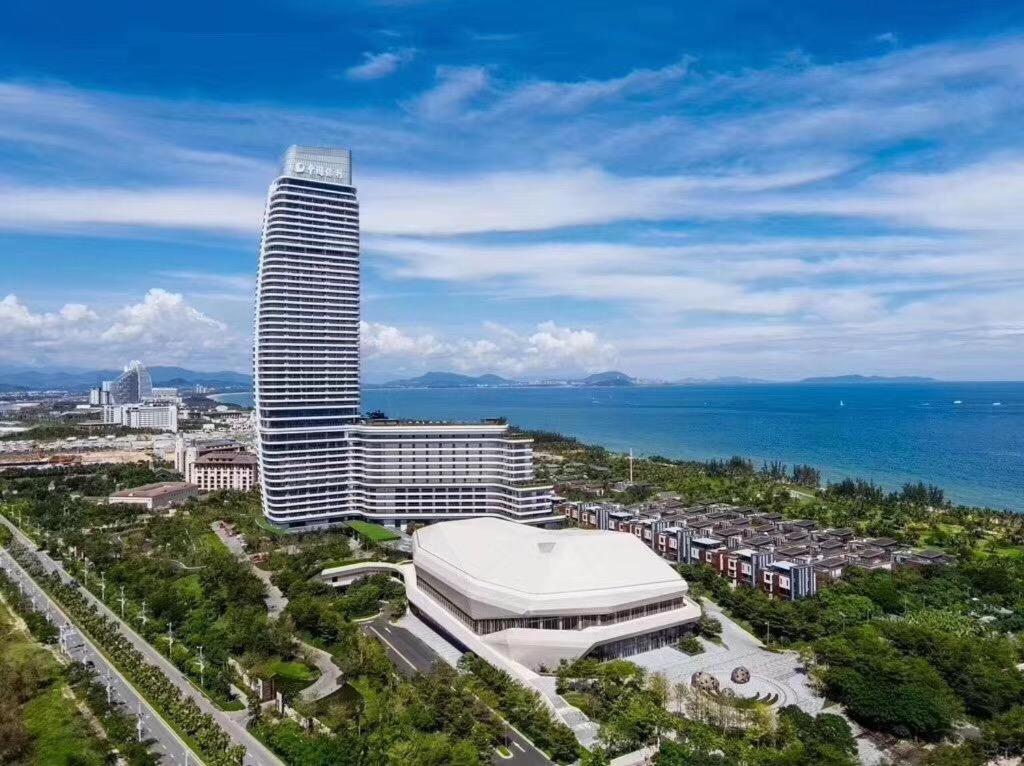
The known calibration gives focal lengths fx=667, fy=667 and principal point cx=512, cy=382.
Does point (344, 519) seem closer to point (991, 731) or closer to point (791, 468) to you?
point (991, 731)

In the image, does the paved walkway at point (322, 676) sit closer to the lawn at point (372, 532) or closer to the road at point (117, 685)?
the road at point (117, 685)

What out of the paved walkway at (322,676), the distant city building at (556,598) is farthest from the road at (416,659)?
the paved walkway at (322,676)

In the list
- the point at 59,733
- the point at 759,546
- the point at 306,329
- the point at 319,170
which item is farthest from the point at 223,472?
the point at 759,546

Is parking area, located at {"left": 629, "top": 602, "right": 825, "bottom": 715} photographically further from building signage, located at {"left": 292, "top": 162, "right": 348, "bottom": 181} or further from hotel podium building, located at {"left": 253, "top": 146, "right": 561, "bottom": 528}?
building signage, located at {"left": 292, "top": 162, "right": 348, "bottom": 181}

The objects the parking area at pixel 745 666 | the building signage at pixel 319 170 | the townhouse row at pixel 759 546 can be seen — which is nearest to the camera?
the parking area at pixel 745 666

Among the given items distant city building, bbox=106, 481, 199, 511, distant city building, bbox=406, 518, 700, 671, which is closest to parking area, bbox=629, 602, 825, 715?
distant city building, bbox=406, 518, 700, 671

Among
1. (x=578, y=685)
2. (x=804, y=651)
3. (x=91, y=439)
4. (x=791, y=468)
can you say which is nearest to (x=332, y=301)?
(x=578, y=685)
